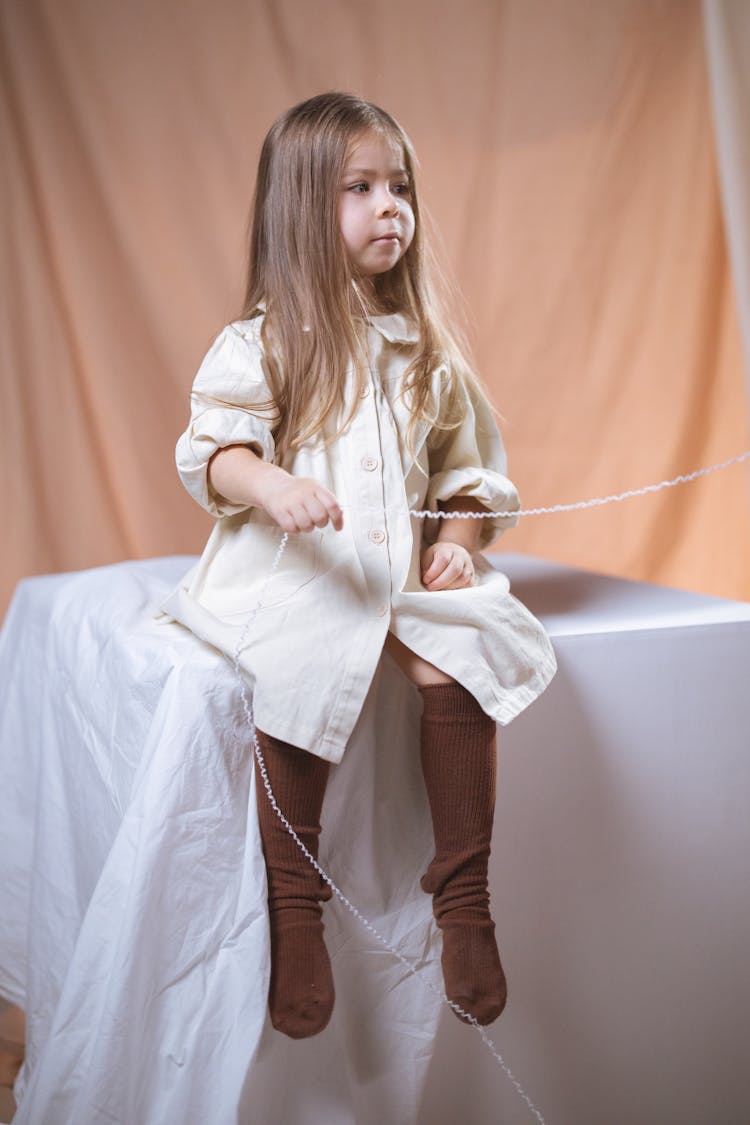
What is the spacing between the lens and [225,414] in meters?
1.00

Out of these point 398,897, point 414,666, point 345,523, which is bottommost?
point 398,897

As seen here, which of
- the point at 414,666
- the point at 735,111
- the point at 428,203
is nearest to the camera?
the point at 414,666

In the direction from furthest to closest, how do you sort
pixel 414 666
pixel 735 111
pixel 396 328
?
pixel 735 111 → pixel 396 328 → pixel 414 666

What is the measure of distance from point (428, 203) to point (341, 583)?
118 centimetres

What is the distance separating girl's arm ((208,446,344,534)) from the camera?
0.88m

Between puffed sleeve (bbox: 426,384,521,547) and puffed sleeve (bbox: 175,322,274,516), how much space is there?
0.18m

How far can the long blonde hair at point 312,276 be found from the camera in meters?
1.04

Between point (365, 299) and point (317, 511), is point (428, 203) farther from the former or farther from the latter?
point (317, 511)

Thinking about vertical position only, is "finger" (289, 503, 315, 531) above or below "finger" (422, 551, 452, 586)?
above

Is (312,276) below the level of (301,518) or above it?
above

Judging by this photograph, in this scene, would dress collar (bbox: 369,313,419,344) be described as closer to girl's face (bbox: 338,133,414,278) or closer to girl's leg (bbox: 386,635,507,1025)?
girl's face (bbox: 338,133,414,278)

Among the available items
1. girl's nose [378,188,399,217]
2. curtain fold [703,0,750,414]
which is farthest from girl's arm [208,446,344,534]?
curtain fold [703,0,750,414]

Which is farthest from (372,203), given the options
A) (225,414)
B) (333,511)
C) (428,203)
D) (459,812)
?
(428,203)

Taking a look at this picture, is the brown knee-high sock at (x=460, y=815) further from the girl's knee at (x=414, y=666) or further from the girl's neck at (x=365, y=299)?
the girl's neck at (x=365, y=299)
